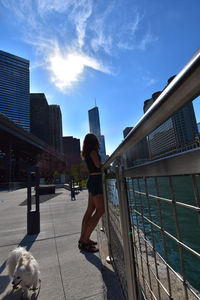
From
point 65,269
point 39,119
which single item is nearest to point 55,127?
point 39,119

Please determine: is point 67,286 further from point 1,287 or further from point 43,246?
point 43,246

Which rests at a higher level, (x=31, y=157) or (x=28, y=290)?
(x=31, y=157)

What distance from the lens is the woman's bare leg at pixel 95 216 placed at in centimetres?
229

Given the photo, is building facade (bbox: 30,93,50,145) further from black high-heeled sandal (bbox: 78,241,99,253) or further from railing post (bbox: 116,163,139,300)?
railing post (bbox: 116,163,139,300)

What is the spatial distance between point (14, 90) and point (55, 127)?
935 inches

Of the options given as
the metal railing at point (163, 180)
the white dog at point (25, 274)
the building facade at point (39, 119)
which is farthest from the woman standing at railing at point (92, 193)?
the building facade at point (39, 119)

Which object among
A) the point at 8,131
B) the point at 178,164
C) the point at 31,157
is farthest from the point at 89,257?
the point at 31,157

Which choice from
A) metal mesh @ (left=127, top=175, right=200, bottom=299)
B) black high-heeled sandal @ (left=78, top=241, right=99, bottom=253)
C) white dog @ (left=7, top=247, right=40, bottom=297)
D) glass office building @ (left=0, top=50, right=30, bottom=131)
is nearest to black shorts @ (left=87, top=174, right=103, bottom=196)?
metal mesh @ (left=127, top=175, right=200, bottom=299)

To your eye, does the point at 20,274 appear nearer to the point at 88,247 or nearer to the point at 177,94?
the point at 88,247

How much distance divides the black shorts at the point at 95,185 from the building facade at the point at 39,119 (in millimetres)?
A: 75582

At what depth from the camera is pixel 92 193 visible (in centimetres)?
234

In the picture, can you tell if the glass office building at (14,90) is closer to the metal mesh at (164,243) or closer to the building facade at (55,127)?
the building facade at (55,127)

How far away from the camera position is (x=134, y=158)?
115 cm

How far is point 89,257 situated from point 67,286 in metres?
0.59
